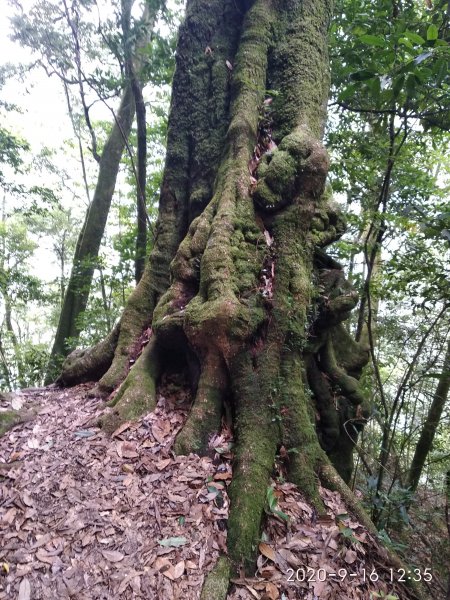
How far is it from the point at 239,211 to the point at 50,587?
3.09 metres

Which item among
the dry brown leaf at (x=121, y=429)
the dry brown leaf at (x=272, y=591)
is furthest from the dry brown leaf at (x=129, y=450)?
the dry brown leaf at (x=272, y=591)

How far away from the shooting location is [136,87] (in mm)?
5098

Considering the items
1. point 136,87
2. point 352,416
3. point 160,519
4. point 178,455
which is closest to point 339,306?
point 352,416

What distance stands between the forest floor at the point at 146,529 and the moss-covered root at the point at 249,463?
3.3 inches

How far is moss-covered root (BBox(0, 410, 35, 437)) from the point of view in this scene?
10.8ft

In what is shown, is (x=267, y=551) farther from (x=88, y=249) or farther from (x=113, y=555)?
(x=88, y=249)

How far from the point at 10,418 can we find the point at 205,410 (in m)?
1.92

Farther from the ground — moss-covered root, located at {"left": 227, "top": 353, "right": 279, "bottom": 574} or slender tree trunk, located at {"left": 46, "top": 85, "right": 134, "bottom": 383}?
slender tree trunk, located at {"left": 46, "top": 85, "right": 134, "bottom": 383}

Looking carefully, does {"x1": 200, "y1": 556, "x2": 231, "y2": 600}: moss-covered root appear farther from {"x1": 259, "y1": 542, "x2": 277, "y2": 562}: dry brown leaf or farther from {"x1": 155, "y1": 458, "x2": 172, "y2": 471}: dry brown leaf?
{"x1": 155, "y1": 458, "x2": 172, "y2": 471}: dry brown leaf

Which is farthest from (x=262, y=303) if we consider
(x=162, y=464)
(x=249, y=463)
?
(x=162, y=464)

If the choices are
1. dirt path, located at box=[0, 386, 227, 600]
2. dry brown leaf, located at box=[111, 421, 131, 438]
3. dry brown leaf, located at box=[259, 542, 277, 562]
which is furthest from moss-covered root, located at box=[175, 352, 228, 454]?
dry brown leaf, located at box=[259, 542, 277, 562]

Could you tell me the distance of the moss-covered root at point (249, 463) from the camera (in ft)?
7.50

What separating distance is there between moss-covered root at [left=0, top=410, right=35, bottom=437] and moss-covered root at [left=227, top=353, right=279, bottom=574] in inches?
83.4

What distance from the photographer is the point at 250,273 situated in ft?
11.0
